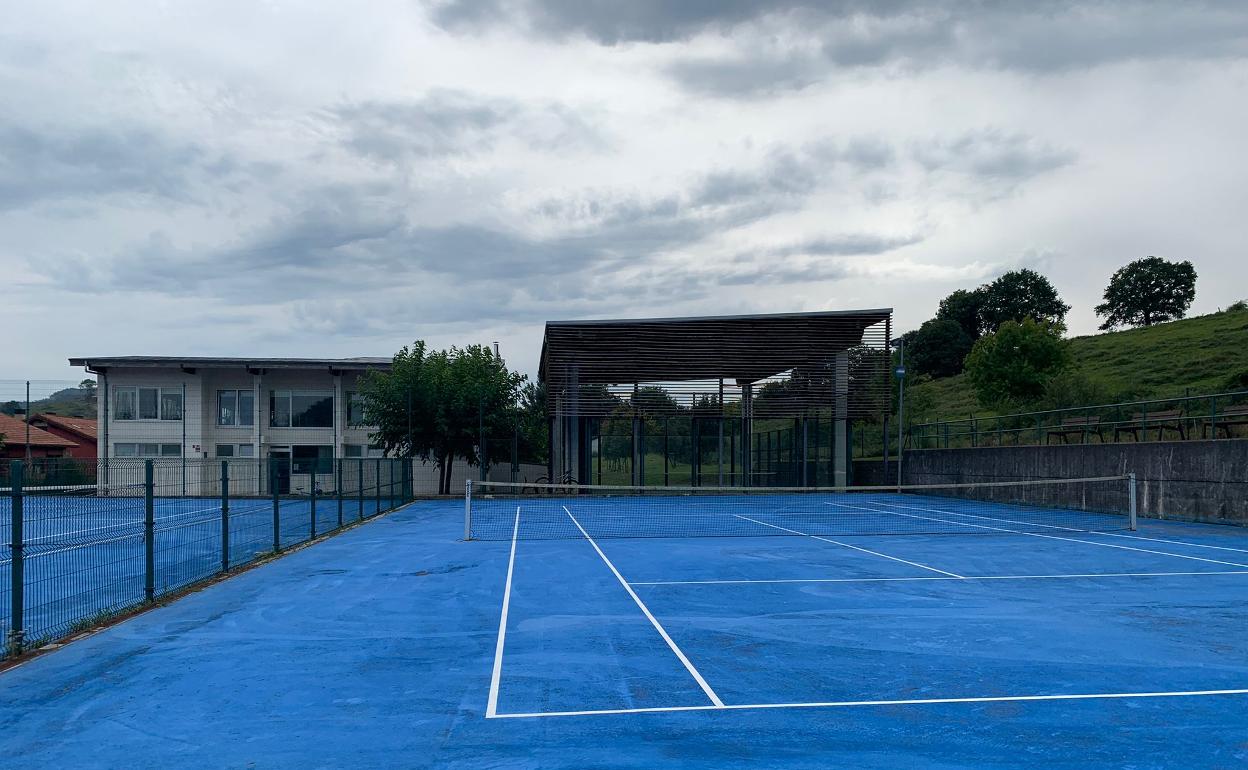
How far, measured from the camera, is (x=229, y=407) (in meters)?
46.6

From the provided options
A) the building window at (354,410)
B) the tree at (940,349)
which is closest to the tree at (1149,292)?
the tree at (940,349)

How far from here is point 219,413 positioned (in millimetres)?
46531

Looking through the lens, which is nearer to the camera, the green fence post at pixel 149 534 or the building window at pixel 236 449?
the green fence post at pixel 149 534

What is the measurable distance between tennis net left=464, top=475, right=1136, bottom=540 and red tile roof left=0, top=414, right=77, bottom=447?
22.6m

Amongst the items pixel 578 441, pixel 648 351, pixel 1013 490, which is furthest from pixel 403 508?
pixel 1013 490

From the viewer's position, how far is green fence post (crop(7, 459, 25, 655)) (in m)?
9.95

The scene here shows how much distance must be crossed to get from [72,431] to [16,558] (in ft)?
195

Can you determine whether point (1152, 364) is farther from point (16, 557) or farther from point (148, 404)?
point (16, 557)

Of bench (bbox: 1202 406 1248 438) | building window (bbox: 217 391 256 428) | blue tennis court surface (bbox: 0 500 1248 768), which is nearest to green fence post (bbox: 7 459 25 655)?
blue tennis court surface (bbox: 0 500 1248 768)

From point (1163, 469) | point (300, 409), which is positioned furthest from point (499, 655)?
point (300, 409)

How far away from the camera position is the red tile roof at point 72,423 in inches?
2360

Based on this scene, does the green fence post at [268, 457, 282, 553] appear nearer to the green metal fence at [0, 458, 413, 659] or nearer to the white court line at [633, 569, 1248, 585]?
the green metal fence at [0, 458, 413, 659]

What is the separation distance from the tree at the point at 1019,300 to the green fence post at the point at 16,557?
4030 inches

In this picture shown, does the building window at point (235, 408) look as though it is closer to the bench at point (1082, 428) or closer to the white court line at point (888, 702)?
the bench at point (1082, 428)
